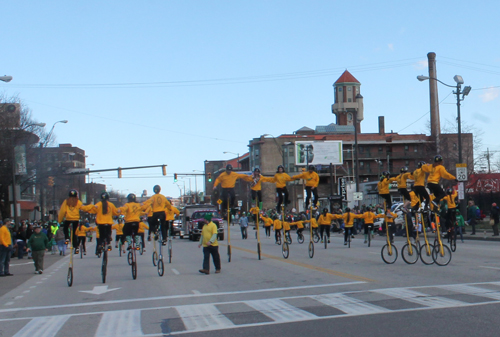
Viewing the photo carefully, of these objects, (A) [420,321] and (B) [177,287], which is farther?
(B) [177,287]

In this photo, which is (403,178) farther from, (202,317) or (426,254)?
(202,317)

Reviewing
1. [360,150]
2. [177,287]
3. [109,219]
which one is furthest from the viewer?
[360,150]

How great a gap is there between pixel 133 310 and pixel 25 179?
43.2 m

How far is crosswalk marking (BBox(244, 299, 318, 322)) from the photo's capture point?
1002cm

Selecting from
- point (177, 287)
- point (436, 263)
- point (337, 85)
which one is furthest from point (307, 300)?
point (337, 85)

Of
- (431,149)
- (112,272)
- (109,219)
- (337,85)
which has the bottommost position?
(112,272)

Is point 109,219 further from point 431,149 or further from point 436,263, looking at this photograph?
point 431,149

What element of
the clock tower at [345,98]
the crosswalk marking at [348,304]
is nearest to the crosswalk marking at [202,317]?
the crosswalk marking at [348,304]

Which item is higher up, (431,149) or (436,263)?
(431,149)

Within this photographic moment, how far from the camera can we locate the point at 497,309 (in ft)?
32.4

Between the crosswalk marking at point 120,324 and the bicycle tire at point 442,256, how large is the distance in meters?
9.74

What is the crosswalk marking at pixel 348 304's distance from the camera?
10.3 m

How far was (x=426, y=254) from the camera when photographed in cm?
1845

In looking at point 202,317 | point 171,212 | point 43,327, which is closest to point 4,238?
point 171,212
